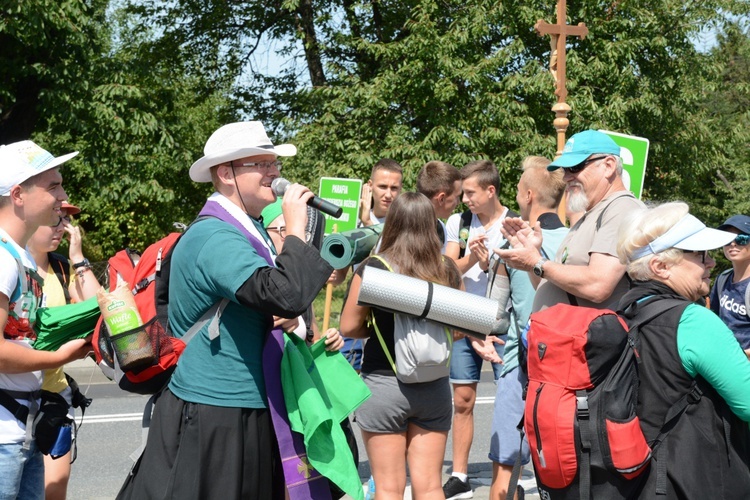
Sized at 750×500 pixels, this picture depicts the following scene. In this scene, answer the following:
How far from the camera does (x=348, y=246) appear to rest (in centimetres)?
448

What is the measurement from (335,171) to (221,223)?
627 inches

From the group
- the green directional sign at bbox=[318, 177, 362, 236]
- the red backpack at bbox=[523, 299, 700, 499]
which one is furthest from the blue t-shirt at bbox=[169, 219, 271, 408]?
the green directional sign at bbox=[318, 177, 362, 236]

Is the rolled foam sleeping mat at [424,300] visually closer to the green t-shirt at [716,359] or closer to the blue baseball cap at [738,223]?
the green t-shirt at [716,359]

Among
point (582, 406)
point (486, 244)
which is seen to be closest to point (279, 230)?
point (486, 244)

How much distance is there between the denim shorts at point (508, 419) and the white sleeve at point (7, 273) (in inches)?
111

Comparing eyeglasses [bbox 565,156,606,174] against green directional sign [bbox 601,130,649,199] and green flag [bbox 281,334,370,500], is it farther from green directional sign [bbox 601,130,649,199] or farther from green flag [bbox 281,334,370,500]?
green directional sign [bbox 601,130,649,199]

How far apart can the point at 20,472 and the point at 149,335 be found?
2.69 feet

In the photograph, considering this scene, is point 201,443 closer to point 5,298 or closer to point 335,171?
point 5,298

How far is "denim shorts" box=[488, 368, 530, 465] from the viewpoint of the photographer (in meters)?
5.14

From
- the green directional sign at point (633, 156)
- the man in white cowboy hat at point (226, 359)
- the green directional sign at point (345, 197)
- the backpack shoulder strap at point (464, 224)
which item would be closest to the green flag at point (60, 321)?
the man in white cowboy hat at point (226, 359)

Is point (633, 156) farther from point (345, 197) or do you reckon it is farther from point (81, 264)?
point (81, 264)

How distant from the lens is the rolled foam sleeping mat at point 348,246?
Answer: 171 inches

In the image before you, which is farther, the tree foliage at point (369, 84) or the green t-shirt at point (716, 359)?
the tree foliage at point (369, 84)

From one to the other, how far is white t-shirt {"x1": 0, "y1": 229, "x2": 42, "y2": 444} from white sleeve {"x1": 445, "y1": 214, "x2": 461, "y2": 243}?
375cm
